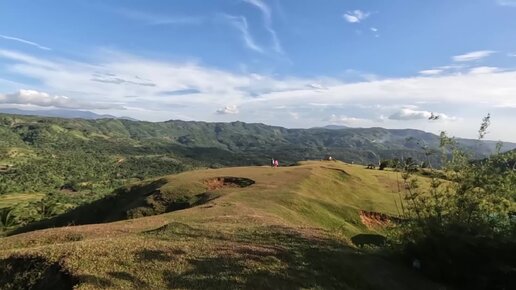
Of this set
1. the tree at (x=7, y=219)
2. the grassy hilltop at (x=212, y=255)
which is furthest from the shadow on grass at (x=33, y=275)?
the tree at (x=7, y=219)

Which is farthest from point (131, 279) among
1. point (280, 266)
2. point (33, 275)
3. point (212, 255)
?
point (280, 266)

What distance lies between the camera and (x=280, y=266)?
17750 millimetres

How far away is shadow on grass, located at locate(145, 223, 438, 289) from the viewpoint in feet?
52.3

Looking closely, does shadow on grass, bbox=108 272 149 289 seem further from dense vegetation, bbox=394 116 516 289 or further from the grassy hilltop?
dense vegetation, bbox=394 116 516 289

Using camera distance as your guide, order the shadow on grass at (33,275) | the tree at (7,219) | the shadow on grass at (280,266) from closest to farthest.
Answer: the shadow on grass at (33,275) → the shadow on grass at (280,266) → the tree at (7,219)

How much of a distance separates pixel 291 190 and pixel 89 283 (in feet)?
105

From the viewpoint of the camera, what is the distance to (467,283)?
19656 millimetres

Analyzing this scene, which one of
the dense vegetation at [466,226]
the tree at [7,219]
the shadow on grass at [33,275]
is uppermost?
A: the dense vegetation at [466,226]

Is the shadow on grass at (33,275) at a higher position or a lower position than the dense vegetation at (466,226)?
lower

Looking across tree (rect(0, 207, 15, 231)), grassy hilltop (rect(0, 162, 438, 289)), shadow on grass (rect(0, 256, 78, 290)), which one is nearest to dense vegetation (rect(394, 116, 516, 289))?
grassy hilltop (rect(0, 162, 438, 289))

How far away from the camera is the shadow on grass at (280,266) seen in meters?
15.9

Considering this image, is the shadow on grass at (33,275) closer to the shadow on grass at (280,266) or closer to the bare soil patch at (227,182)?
the shadow on grass at (280,266)

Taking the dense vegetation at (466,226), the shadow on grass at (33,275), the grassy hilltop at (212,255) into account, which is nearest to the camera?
the shadow on grass at (33,275)

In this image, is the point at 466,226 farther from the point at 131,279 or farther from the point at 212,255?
the point at 131,279
